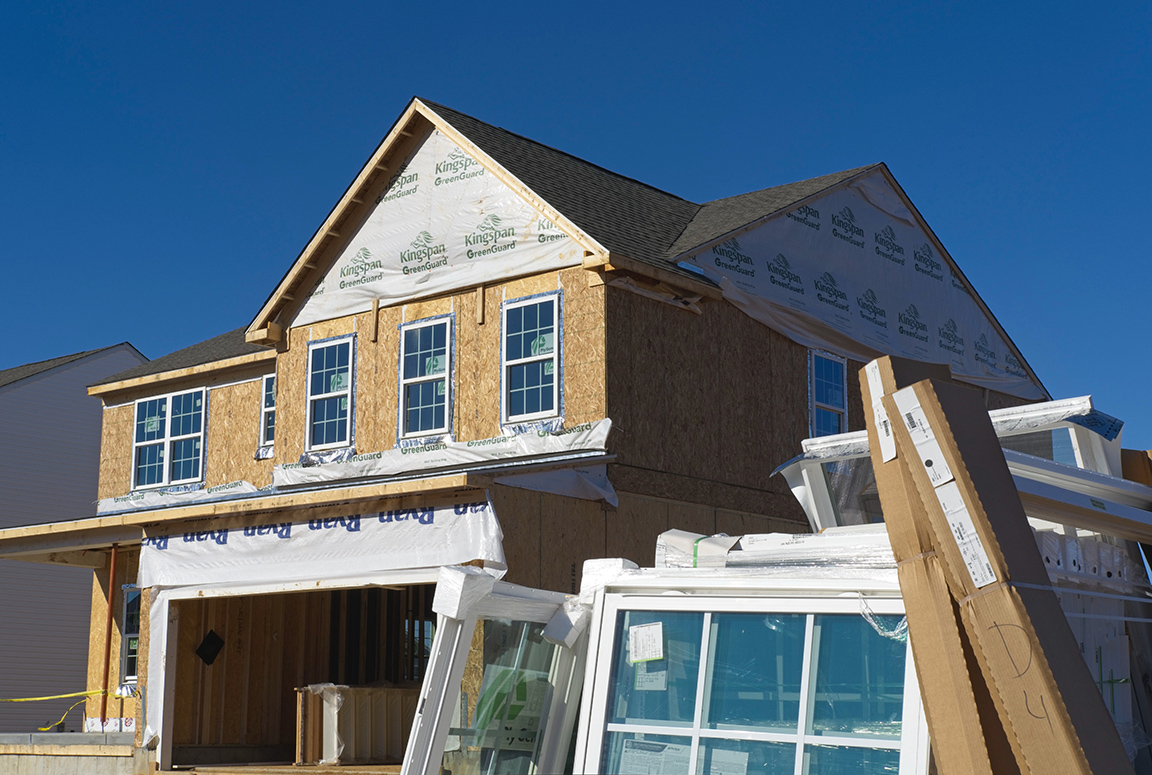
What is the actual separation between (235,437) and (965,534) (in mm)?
17781

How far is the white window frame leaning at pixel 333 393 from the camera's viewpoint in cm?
1714

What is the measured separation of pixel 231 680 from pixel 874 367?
12.6 meters

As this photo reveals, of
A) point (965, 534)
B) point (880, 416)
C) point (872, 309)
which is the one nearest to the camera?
point (965, 534)

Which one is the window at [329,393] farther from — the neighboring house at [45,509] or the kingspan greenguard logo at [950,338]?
the neighboring house at [45,509]

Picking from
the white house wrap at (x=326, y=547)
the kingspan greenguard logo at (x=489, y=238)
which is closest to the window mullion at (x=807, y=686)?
the white house wrap at (x=326, y=547)

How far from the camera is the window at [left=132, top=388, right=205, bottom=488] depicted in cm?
2152

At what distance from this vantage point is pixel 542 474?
1332 cm

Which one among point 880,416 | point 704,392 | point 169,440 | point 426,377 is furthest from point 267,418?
point 880,416

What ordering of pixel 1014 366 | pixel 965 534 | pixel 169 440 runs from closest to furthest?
pixel 965 534 < pixel 1014 366 < pixel 169 440

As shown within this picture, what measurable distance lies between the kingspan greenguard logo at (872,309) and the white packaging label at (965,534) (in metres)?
14.1

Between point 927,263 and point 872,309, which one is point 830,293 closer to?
point 872,309

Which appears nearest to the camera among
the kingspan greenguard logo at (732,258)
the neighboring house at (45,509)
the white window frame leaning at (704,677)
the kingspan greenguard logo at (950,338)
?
the white window frame leaning at (704,677)

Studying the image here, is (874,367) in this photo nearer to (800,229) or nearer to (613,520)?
(613,520)

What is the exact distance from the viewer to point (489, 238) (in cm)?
1636
